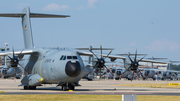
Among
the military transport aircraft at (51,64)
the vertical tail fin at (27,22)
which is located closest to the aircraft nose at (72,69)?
the military transport aircraft at (51,64)

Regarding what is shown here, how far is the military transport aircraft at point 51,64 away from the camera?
2317 cm

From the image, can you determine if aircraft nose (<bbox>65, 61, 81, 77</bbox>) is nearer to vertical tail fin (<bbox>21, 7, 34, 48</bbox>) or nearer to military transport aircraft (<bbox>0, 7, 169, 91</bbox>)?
military transport aircraft (<bbox>0, 7, 169, 91</bbox>)

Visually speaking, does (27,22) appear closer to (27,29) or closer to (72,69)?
(27,29)

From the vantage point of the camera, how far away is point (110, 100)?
54.3 feet

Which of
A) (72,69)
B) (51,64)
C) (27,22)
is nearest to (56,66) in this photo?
(51,64)

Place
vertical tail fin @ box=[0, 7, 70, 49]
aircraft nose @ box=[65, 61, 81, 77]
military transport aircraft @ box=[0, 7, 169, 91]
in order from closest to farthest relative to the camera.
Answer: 1. aircraft nose @ box=[65, 61, 81, 77]
2. military transport aircraft @ box=[0, 7, 169, 91]
3. vertical tail fin @ box=[0, 7, 70, 49]

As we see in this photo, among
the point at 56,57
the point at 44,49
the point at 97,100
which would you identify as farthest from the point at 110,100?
the point at 44,49

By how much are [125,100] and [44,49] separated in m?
18.4

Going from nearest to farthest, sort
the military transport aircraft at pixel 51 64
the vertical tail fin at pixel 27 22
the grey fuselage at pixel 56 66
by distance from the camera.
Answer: the grey fuselage at pixel 56 66 → the military transport aircraft at pixel 51 64 → the vertical tail fin at pixel 27 22

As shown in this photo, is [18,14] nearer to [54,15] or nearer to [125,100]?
[54,15]

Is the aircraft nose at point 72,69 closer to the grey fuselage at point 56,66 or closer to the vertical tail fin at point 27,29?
the grey fuselage at point 56,66

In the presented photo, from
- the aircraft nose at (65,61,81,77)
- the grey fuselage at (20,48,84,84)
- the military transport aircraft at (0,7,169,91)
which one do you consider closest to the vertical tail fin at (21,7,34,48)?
the military transport aircraft at (0,7,169,91)

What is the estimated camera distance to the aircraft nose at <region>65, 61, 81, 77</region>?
22.6 metres

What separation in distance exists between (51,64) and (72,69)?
106 inches
